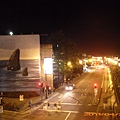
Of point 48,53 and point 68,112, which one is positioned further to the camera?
point 48,53

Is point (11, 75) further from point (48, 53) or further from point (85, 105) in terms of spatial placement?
point (85, 105)

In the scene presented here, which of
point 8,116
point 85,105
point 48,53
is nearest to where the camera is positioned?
point 8,116


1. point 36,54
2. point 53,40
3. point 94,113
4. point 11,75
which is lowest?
point 94,113

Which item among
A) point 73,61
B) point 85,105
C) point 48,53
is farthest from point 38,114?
point 73,61

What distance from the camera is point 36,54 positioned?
5969cm

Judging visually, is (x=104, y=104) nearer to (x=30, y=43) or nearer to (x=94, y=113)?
(x=94, y=113)

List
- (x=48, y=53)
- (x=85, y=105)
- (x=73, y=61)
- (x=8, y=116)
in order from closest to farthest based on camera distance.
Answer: (x=8, y=116)
(x=85, y=105)
(x=48, y=53)
(x=73, y=61)

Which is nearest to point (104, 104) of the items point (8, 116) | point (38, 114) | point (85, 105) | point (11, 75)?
point (85, 105)

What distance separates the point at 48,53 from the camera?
214 feet

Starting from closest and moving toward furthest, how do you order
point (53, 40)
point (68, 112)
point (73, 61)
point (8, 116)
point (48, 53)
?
point (8, 116)
point (68, 112)
point (48, 53)
point (53, 40)
point (73, 61)

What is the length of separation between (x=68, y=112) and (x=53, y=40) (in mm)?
56640

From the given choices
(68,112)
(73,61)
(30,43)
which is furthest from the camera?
(73,61)

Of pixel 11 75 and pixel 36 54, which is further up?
pixel 36 54

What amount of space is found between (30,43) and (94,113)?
79.4 feet
